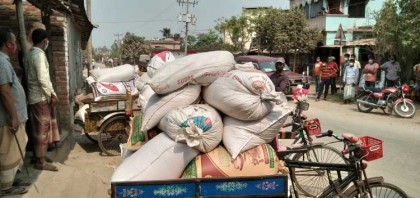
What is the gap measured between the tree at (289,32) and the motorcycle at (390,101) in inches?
487

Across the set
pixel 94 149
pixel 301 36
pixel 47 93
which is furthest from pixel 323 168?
pixel 301 36

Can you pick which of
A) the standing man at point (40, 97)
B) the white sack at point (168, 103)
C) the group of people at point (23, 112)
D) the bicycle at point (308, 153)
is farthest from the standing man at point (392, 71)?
the white sack at point (168, 103)

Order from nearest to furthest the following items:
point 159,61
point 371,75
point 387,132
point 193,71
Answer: point 193,71
point 159,61
point 387,132
point 371,75

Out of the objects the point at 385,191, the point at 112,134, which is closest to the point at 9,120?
the point at 112,134

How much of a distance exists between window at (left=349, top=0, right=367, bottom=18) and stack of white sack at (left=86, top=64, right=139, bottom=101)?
72.9ft

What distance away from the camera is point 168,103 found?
10.2 feet

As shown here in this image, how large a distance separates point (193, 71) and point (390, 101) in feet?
31.9

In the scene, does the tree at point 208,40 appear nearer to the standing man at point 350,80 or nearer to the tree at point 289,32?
the tree at point 289,32

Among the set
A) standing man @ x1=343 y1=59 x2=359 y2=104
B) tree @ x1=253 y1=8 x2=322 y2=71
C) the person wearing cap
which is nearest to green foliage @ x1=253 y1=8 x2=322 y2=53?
tree @ x1=253 y1=8 x2=322 y2=71

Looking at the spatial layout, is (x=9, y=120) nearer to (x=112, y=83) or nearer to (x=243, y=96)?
(x=243, y=96)

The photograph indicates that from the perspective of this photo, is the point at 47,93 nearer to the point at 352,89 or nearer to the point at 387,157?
the point at 387,157

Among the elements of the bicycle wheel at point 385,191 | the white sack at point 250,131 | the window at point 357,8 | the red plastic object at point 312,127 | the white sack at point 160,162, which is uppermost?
the window at point 357,8

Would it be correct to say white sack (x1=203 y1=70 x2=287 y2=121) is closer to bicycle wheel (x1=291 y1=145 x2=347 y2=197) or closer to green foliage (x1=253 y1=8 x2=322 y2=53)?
bicycle wheel (x1=291 y1=145 x2=347 y2=197)

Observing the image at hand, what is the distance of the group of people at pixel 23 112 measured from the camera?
375 centimetres
